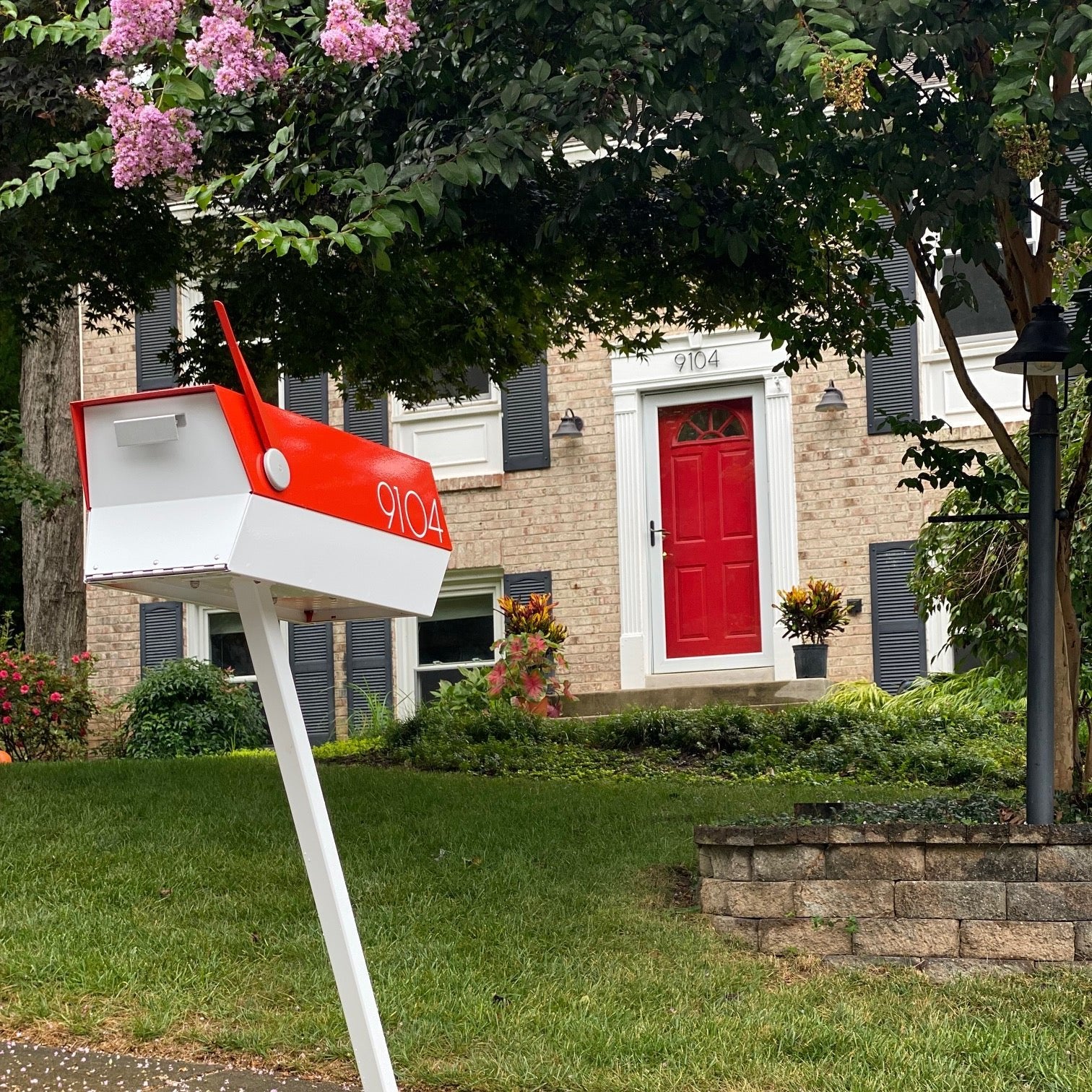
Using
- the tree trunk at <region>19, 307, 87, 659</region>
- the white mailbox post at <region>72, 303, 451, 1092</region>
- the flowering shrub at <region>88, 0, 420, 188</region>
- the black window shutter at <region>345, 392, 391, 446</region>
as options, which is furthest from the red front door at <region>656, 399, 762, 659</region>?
the white mailbox post at <region>72, 303, 451, 1092</region>

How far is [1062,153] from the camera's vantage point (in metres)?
5.39

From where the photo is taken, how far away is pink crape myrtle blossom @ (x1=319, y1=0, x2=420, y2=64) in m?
4.91

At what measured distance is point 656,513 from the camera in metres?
14.2

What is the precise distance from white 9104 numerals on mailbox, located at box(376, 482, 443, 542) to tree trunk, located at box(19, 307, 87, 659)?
1010cm

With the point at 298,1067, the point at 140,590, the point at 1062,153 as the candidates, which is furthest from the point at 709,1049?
the point at 1062,153

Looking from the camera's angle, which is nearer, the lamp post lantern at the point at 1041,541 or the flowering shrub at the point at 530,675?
the lamp post lantern at the point at 1041,541

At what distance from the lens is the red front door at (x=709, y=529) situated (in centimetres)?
1402

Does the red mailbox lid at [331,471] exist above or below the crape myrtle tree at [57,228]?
below

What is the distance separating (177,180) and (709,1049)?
4775 millimetres

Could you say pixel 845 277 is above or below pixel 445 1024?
above

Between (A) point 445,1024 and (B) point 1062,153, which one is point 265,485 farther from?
(B) point 1062,153

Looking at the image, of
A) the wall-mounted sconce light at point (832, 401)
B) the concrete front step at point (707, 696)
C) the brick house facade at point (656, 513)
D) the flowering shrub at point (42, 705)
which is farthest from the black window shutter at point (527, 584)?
the flowering shrub at point (42, 705)

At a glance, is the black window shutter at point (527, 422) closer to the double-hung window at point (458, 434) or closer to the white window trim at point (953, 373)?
the double-hung window at point (458, 434)

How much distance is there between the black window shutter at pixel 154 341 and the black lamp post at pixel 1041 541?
1133cm
